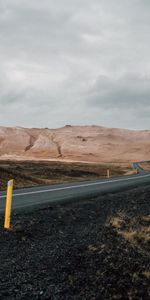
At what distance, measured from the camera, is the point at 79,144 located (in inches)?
5310

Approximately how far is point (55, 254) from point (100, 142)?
135 m

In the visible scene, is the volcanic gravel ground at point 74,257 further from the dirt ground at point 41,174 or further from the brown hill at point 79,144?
the brown hill at point 79,144

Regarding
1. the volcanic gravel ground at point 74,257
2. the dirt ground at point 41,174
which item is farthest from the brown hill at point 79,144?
the volcanic gravel ground at point 74,257

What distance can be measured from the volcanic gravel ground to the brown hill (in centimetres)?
9259

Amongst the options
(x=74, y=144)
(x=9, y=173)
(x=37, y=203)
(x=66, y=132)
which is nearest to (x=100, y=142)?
(x=74, y=144)

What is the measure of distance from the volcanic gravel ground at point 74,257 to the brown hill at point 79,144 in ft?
304

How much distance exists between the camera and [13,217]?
934cm

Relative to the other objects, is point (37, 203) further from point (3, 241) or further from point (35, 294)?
point (35, 294)

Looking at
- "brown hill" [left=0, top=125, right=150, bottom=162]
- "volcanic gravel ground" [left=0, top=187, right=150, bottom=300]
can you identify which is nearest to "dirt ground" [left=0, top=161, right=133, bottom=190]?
"volcanic gravel ground" [left=0, top=187, right=150, bottom=300]

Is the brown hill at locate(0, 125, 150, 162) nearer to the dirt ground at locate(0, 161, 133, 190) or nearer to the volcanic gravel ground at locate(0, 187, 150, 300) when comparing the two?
the dirt ground at locate(0, 161, 133, 190)

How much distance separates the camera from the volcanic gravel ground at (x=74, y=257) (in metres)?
4.71

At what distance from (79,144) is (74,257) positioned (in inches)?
5071

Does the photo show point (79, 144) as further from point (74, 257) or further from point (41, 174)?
point (74, 257)

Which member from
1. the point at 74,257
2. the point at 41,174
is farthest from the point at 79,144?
the point at 74,257
